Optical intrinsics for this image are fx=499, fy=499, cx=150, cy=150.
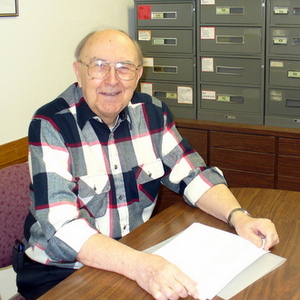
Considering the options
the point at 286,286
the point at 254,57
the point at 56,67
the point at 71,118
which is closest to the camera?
the point at 286,286

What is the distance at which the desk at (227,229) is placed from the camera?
1.09 m

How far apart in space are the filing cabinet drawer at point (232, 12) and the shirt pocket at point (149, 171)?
1460mm

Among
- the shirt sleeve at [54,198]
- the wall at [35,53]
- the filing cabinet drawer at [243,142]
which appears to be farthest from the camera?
the filing cabinet drawer at [243,142]

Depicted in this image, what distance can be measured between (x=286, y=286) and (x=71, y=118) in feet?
2.60

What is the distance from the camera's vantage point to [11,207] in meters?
1.57

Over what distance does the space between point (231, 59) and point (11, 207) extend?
1793 millimetres

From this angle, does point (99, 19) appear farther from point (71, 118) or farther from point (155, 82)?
point (71, 118)

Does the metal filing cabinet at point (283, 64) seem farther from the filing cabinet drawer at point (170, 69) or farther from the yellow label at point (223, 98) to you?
the filing cabinet drawer at point (170, 69)

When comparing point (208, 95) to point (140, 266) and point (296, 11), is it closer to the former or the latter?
point (296, 11)

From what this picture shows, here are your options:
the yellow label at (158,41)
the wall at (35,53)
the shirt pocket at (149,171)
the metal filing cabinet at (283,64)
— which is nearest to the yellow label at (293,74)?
the metal filing cabinet at (283,64)

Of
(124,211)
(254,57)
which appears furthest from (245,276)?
(254,57)

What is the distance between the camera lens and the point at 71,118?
153 cm

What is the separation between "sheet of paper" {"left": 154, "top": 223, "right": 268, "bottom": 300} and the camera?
1131 mm

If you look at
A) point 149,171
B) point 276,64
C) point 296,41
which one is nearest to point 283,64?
point 276,64
